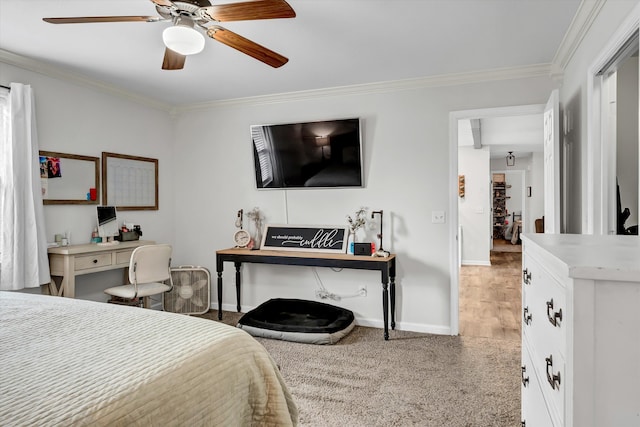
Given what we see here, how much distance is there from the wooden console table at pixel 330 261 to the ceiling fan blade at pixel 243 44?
1.80 m

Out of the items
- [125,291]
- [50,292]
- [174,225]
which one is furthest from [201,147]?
[50,292]

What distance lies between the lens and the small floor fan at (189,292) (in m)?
4.36

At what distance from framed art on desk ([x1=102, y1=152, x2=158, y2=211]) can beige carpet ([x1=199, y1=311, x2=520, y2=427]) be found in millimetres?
2018

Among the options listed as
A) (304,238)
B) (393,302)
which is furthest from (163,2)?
(393,302)

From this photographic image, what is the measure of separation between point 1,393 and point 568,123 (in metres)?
3.54

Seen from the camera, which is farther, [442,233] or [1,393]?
[442,233]

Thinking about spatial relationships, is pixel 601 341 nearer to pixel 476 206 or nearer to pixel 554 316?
pixel 554 316

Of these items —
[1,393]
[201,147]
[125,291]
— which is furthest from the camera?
[201,147]

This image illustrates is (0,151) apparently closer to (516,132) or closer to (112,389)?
(112,389)

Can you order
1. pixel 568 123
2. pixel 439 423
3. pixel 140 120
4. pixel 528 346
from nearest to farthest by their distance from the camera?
pixel 528 346 → pixel 439 423 → pixel 568 123 → pixel 140 120

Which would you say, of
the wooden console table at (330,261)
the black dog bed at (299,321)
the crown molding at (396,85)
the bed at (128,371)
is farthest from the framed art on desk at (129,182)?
the bed at (128,371)

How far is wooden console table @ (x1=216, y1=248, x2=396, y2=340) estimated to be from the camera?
3449mm

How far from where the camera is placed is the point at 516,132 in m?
6.29

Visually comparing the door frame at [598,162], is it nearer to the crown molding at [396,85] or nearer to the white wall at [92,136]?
the crown molding at [396,85]
